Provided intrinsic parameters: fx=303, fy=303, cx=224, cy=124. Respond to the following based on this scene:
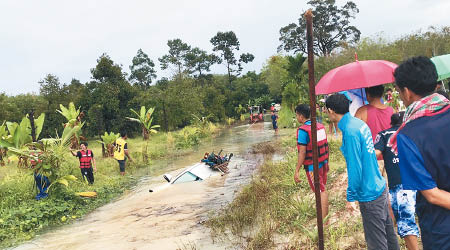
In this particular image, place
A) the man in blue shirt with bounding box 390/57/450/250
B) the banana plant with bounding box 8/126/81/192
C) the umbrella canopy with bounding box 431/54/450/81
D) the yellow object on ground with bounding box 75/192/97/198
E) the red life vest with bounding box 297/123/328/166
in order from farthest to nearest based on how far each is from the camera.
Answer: the yellow object on ground with bounding box 75/192/97/198 < the banana plant with bounding box 8/126/81/192 < the umbrella canopy with bounding box 431/54/450/81 < the red life vest with bounding box 297/123/328/166 < the man in blue shirt with bounding box 390/57/450/250

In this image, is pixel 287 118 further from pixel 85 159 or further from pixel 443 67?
pixel 443 67

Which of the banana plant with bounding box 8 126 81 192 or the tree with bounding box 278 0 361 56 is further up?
the tree with bounding box 278 0 361 56

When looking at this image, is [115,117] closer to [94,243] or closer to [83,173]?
[83,173]

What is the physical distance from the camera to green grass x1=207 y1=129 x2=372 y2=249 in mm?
3996

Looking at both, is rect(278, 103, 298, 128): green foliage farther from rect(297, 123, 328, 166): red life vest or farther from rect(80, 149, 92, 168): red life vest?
rect(297, 123, 328, 166): red life vest

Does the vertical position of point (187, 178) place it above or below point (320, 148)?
below

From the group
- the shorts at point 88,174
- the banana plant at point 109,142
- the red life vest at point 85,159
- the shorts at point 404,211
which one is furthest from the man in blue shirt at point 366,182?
the banana plant at point 109,142

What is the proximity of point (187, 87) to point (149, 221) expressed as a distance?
20823 mm

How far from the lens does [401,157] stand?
1.52 metres

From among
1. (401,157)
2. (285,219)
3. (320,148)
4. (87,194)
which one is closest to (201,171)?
(87,194)

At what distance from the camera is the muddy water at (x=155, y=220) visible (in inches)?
222

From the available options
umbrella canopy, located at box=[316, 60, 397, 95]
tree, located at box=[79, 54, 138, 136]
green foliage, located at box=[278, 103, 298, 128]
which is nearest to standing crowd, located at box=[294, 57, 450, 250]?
umbrella canopy, located at box=[316, 60, 397, 95]

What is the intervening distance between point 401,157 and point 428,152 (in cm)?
12

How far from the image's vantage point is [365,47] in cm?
3103
